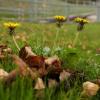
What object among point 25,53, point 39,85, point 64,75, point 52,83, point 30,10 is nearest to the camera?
point 39,85

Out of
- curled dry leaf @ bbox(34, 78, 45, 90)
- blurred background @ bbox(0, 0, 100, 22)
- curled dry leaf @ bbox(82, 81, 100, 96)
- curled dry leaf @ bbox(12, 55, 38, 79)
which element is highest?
curled dry leaf @ bbox(12, 55, 38, 79)

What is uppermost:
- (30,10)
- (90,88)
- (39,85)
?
(39,85)

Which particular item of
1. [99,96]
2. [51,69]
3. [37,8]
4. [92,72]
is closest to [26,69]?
[51,69]

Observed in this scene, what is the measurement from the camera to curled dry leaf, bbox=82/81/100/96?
12.0 ft

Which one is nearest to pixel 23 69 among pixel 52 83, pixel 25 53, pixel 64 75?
pixel 52 83

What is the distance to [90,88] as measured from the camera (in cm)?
375

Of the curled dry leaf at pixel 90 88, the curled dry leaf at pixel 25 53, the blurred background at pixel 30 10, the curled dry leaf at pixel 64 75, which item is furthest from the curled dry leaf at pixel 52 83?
the blurred background at pixel 30 10

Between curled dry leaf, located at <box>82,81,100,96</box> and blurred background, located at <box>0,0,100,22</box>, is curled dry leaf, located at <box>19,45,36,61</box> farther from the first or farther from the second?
blurred background, located at <box>0,0,100,22</box>

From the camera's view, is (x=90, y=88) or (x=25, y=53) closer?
(x=90, y=88)

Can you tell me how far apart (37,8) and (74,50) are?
22933mm

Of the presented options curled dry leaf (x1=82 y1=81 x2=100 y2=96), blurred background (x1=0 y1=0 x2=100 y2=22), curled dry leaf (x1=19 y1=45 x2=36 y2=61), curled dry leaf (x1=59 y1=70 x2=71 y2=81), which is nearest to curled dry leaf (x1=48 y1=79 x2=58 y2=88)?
curled dry leaf (x1=59 y1=70 x2=71 y2=81)

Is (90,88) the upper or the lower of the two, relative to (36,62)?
lower

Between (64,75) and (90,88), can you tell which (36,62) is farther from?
(90,88)

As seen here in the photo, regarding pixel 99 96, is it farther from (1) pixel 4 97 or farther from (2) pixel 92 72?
(1) pixel 4 97
